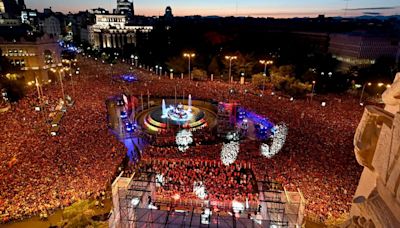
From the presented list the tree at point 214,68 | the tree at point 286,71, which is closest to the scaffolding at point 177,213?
the tree at point 286,71

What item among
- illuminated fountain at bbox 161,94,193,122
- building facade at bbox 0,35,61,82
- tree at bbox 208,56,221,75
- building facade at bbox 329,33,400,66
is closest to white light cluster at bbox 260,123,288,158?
illuminated fountain at bbox 161,94,193,122

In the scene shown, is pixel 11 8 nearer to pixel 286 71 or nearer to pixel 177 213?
pixel 286 71

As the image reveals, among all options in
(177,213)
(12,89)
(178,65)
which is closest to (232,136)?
(177,213)

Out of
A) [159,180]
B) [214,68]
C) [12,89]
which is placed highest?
[214,68]

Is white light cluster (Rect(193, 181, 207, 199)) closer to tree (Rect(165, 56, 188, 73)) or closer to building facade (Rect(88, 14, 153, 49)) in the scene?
tree (Rect(165, 56, 188, 73))

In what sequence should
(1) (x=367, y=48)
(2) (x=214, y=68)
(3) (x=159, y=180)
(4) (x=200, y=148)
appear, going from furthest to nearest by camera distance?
(1) (x=367, y=48) → (2) (x=214, y=68) → (4) (x=200, y=148) → (3) (x=159, y=180)

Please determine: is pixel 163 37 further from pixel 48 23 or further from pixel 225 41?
pixel 48 23
